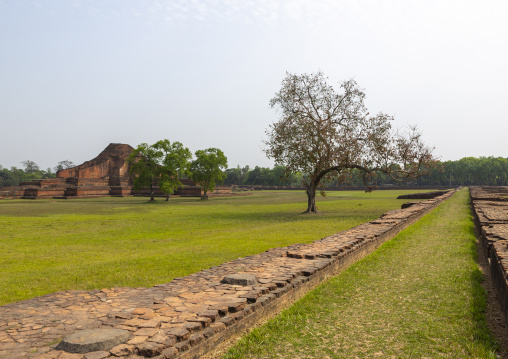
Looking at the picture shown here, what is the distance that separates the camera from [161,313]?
3098 mm

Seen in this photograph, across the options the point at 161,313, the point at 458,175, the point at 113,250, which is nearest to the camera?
the point at 161,313

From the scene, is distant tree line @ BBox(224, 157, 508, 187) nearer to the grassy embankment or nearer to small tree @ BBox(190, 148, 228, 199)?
small tree @ BBox(190, 148, 228, 199)

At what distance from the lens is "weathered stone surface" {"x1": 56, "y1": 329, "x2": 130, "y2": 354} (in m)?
2.45

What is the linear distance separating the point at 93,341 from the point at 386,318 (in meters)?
2.44

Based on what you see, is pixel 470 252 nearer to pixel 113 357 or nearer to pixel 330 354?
pixel 330 354

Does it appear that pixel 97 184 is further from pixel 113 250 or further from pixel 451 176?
pixel 451 176

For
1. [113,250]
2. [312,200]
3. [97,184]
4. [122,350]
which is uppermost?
[97,184]

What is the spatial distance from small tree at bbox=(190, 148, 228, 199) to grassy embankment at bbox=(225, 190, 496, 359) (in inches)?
1188

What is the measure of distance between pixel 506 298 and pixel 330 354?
5.69 feet

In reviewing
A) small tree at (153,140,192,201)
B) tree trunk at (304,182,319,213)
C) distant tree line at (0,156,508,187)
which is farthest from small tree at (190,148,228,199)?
distant tree line at (0,156,508,187)

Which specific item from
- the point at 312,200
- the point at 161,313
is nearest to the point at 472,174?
the point at 312,200

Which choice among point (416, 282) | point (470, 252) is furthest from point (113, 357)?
point (470, 252)

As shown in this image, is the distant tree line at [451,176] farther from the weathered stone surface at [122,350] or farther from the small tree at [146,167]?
the weathered stone surface at [122,350]

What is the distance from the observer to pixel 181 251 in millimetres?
7699
